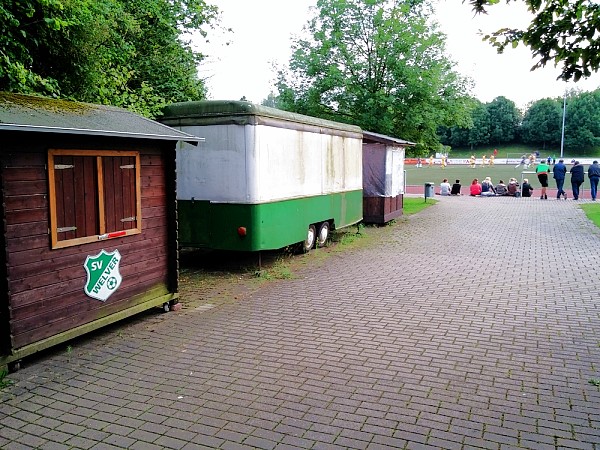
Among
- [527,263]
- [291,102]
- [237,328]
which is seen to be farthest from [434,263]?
[291,102]

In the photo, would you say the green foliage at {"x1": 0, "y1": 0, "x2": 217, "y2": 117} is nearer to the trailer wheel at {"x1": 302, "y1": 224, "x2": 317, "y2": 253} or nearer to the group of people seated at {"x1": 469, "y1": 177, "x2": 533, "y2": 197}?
the trailer wheel at {"x1": 302, "y1": 224, "x2": 317, "y2": 253}

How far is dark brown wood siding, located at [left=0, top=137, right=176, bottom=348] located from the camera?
5.58 m

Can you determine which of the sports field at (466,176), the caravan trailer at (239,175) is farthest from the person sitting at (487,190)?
the caravan trailer at (239,175)

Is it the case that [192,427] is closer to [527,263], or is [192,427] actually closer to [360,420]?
[360,420]

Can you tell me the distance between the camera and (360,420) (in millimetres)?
4590

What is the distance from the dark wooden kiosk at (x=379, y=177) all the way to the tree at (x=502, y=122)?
9188 cm

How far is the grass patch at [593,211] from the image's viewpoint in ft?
62.4

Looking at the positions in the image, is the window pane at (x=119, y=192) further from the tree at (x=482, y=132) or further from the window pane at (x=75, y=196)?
the tree at (x=482, y=132)

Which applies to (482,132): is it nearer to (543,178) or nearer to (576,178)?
(543,178)

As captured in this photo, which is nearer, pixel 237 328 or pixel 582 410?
pixel 582 410

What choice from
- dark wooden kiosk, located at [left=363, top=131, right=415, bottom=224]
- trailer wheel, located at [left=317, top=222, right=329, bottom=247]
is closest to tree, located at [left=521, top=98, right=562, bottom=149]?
dark wooden kiosk, located at [left=363, top=131, right=415, bottom=224]

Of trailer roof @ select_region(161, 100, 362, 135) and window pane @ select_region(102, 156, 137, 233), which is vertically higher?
trailer roof @ select_region(161, 100, 362, 135)

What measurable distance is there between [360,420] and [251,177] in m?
6.09

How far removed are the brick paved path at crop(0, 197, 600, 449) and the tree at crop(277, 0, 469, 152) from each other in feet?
43.3
